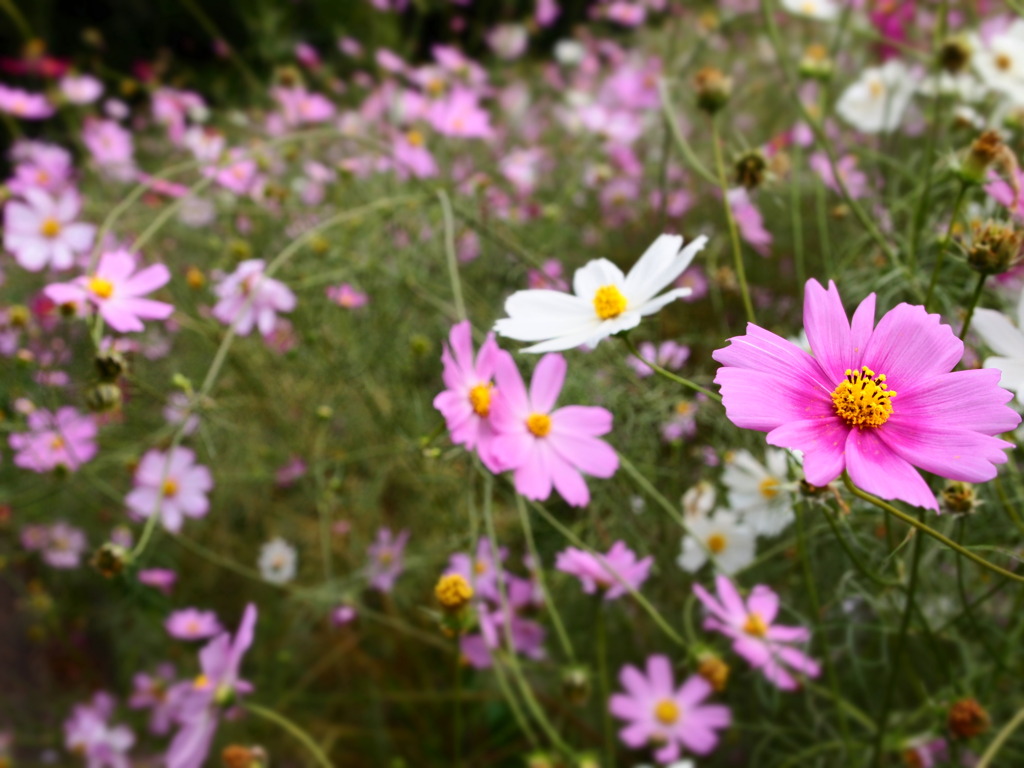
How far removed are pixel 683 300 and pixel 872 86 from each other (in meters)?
0.37

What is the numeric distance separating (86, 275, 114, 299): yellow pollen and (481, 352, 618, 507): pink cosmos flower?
11.3 inches

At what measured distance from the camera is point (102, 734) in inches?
35.1

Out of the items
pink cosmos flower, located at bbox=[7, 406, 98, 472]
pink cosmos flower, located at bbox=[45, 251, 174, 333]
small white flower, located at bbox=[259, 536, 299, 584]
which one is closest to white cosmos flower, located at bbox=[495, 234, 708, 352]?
pink cosmos flower, located at bbox=[45, 251, 174, 333]

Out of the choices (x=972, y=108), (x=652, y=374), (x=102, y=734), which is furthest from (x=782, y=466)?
(x=102, y=734)

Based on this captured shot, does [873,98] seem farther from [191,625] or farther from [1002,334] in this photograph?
[191,625]

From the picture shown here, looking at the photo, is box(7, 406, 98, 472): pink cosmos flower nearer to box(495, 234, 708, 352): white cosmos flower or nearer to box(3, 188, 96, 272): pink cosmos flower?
box(3, 188, 96, 272): pink cosmos flower

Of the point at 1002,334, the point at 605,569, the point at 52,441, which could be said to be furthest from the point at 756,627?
the point at 52,441

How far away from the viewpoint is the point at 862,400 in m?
0.32

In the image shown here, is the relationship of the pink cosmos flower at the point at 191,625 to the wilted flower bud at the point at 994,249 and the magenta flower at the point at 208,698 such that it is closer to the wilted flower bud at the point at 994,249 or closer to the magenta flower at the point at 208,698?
the magenta flower at the point at 208,698

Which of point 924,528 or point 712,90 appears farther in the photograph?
point 712,90

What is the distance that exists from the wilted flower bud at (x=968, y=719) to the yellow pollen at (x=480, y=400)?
32cm

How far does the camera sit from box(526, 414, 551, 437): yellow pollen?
18.5 inches

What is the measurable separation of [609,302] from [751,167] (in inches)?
7.6

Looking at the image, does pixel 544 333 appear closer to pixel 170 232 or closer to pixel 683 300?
pixel 683 300
